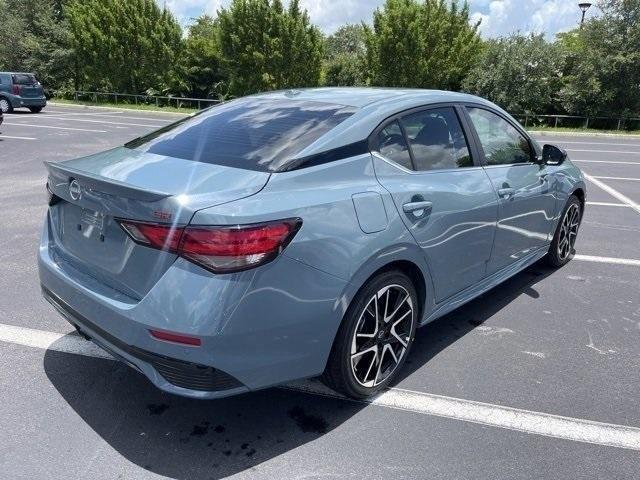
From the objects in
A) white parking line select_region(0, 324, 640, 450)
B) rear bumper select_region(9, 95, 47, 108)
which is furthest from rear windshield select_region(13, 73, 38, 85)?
white parking line select_region(0, 324, 640, 450)

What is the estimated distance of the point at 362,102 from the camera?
334 cm

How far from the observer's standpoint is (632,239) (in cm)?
650

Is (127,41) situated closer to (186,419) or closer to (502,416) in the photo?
(186,419)

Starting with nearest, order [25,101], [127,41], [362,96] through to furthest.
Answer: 1. [362,96]
2. [25,101]
3. [127,41]

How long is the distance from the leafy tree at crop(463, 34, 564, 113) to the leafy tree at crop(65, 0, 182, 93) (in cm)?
1924

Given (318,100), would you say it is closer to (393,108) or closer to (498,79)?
(393,108)

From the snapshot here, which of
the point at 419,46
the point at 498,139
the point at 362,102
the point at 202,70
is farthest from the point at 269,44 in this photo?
the point at 362,102

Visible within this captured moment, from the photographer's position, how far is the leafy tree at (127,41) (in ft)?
110

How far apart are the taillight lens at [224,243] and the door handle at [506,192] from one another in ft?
6.63

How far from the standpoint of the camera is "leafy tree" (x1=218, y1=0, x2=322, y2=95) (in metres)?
31.8

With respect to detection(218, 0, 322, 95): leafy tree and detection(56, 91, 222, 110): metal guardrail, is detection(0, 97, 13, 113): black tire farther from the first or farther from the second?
detection(218, 0, 322, 95): leafy tree

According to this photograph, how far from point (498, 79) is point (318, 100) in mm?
26222

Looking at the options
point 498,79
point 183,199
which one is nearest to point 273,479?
point 183,199

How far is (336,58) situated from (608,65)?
18.1 m
